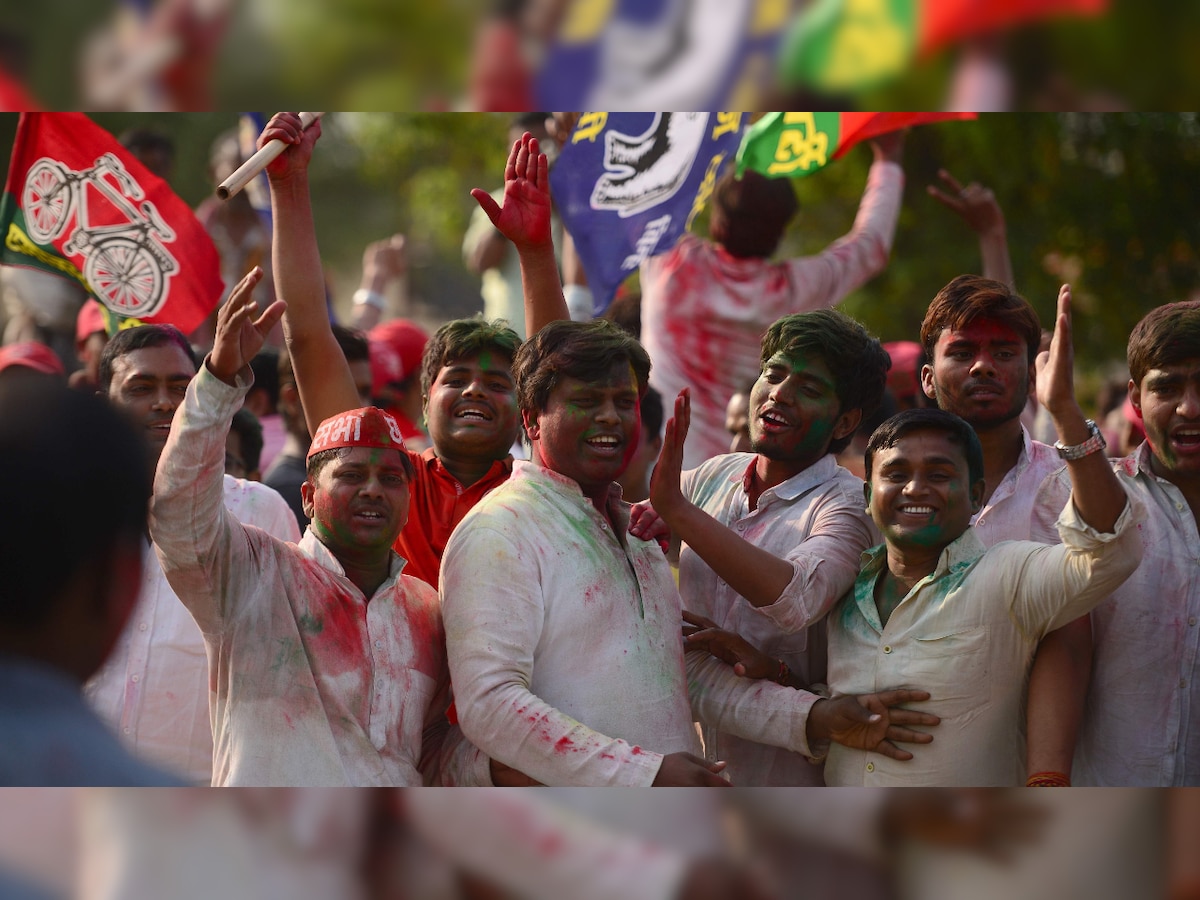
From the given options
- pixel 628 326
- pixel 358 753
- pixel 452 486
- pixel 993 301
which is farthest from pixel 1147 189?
pixel 358 753

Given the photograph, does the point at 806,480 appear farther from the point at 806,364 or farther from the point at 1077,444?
the point at 1077,444

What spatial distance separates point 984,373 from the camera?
138 inches

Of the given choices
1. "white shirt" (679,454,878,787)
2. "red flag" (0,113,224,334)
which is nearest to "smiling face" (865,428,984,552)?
"white shirt" (679,454,878,787)

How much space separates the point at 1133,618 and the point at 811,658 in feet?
2.36

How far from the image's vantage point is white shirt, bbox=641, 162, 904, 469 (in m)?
5.02

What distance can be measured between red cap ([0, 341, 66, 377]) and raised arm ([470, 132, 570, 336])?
5.86 feet

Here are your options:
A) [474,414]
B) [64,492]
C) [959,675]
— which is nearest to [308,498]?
[474,414]

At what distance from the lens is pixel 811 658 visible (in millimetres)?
3416

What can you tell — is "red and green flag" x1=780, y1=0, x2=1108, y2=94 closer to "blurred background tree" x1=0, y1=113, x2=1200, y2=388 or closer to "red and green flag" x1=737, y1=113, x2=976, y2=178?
"red and green flag" x1=737, y1=113, x2=976, y2=178

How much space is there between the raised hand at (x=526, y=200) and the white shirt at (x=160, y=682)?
96 cm

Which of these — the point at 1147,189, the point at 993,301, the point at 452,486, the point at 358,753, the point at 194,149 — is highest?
the point at 194,149

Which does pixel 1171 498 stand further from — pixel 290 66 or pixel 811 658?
pixel 290 66

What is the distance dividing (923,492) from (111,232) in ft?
8.06

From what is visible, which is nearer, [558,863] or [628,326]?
[558,863]
